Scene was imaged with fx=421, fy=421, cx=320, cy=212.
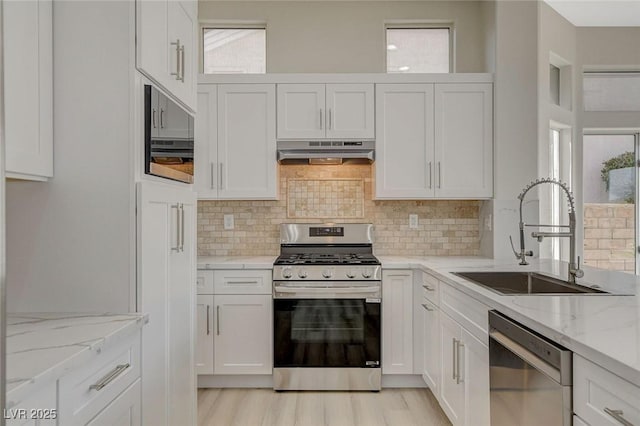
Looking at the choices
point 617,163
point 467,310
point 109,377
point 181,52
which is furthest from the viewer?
point 617,163

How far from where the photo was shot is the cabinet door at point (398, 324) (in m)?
2.98

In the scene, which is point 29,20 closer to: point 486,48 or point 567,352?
point 567,352

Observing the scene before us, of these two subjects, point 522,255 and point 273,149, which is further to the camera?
point 273,149

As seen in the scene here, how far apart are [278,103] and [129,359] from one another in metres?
2.24

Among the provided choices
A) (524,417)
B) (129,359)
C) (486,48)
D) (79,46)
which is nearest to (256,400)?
(129,359)

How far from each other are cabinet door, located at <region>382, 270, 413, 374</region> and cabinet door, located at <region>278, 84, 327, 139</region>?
1222mm

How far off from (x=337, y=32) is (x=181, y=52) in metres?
1.92

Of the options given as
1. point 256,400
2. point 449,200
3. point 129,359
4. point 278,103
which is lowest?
point 256,400

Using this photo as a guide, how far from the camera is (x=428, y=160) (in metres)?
3.19

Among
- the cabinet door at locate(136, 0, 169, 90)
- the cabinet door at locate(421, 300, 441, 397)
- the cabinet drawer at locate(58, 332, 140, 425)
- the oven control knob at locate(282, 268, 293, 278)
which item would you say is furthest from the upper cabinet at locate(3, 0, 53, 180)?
the cabinet door at locate(421, 300, 441, 397)

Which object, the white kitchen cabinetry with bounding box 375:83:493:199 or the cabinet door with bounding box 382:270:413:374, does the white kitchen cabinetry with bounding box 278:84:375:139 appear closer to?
the white kitchen cabinetry with bounding box 375:83:493:199

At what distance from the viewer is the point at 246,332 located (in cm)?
298

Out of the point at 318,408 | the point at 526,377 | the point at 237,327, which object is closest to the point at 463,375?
the point at 526,377

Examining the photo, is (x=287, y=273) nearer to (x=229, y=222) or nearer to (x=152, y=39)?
(x=229, y=222)
